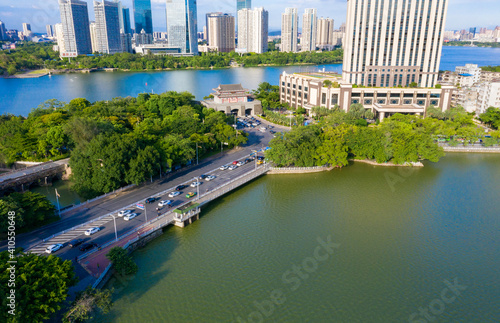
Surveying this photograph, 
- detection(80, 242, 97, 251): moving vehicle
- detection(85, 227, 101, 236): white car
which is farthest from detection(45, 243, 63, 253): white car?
detection(85, 227, 101, 236): white car

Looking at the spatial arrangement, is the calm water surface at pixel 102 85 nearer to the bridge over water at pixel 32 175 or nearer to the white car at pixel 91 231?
the bridge over water at pixel 32 175

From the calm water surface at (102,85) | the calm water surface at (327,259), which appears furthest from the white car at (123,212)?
the calm water surface at (102,85)

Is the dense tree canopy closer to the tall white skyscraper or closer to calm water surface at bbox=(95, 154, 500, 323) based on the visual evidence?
calm water surface at bbox=(95, 154, 500, 323)

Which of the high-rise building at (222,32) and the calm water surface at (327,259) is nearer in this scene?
the calm water surface at (327,259)

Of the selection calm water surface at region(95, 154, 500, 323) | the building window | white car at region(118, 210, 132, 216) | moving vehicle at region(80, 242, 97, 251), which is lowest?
calm water surface at region(95, 154, 500, 323)

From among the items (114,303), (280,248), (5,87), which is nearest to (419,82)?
(280,248)

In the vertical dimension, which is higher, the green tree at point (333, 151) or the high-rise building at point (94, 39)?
the high-rise building at point (94, 39)

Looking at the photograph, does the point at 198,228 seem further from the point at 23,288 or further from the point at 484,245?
the point at 484,245

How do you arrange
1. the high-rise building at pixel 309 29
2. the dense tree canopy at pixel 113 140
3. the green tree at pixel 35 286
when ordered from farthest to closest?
the high-rise building at pixel 309 29, the dense tree canopy at pixel 113 140, the green tree at pixel 35 286
